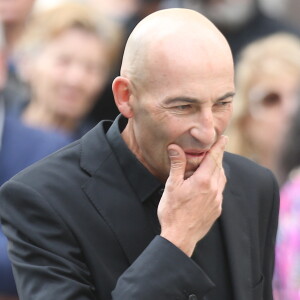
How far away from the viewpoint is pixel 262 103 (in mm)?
6082

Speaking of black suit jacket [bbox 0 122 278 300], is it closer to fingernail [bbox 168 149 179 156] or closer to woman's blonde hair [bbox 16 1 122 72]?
fingernail [bbox 168 149 179 156]

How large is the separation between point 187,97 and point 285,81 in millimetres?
3272

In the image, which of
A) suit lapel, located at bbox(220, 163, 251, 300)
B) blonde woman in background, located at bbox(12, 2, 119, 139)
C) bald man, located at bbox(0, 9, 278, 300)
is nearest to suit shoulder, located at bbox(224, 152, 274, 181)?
suit lapel, located at bbox(220, 163, 251, 300)

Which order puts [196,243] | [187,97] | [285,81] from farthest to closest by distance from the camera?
[285,81] → [196,243] → [187,97]

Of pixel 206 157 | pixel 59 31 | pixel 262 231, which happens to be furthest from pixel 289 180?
pixel 59 31

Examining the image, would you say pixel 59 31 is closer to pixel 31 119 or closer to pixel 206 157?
pixel 31 119

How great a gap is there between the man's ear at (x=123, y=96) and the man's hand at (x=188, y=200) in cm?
20

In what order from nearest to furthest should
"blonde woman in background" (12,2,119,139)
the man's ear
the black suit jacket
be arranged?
1. the black suit jacket
2. the man's ear
3. "blonde woman in background" (12,2,119,139)

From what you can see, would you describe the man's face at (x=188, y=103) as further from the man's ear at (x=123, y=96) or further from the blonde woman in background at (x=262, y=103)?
the blonde woman in background at (x=262, y=103)

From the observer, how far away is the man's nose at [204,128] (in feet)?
9.67

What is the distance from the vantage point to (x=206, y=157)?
3.03m

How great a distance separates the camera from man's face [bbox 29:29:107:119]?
247 inches

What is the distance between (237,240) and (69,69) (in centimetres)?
331

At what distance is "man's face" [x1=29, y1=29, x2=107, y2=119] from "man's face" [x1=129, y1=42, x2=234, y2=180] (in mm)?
3280
